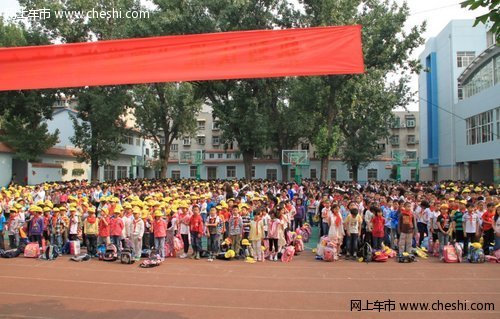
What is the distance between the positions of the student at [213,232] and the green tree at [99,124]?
68.9 ft

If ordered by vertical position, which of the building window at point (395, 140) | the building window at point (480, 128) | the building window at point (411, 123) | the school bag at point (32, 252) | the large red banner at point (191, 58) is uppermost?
the building window at point (411, 123)

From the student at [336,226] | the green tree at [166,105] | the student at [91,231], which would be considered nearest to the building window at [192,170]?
the green tree at [166,105]

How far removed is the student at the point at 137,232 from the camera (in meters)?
11.7

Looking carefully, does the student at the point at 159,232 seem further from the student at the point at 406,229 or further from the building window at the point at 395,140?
the building window at the point at 395,140

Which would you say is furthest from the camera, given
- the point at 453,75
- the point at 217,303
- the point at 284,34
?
the point at 453,75

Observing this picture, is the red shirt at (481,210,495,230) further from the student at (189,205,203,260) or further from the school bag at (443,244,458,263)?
the student at (189,205,203,260)

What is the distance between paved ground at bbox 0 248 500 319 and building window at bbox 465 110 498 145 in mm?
23020

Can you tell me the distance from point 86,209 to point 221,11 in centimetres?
1809

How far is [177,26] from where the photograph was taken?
2844 cm

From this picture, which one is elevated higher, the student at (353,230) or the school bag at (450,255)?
the student at (353,230)

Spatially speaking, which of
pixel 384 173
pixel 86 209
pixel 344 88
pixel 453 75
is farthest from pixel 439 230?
pixel 384 173

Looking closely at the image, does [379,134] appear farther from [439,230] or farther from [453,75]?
[439,230]

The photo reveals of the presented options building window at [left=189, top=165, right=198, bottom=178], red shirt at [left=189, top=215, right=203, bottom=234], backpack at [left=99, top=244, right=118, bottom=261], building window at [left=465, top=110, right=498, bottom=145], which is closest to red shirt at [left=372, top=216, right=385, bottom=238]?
red shirt at [left=189, top=215, right=203, bottom=234]

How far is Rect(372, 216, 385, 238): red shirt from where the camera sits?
11609 millimetres
